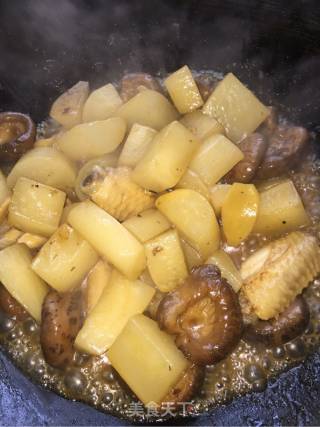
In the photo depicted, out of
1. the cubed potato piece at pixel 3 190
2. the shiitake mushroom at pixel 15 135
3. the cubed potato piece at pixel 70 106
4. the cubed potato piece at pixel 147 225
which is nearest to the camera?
the cubed potato piece at pixel 147 225

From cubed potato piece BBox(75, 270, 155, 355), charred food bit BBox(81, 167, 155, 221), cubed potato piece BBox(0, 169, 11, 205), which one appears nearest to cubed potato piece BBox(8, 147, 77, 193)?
cubed potato piece BBox(0, 169, 11, 205)

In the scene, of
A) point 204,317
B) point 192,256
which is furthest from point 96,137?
point 204,317

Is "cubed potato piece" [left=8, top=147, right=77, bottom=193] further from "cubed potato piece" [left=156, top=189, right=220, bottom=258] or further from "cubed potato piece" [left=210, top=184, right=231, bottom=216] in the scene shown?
"cubed potato piece" [left=210, top=184, right=231, bottom=216]

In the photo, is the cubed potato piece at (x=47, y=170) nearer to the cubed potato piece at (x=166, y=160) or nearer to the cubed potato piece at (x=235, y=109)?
the cubed potato piece at (x=166, y=160)

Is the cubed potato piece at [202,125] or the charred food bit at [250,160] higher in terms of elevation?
the cubed potato piece at [202,125]

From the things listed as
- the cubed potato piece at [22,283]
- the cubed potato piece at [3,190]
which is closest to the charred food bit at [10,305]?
the cubed potato piece at [22,283]
